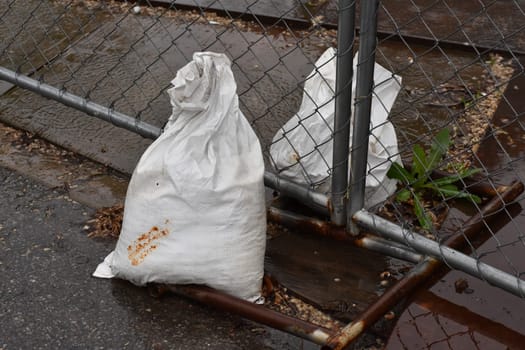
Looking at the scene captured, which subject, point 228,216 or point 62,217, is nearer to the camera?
point 228,216

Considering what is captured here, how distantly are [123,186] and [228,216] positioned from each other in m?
0.85

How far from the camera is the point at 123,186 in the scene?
316 centimetres

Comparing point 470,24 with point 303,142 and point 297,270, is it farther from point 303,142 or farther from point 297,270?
point 297,270

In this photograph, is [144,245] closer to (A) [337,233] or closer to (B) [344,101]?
(A) [337,233]

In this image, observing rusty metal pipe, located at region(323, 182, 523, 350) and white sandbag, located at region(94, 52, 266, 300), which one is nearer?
rusty metal pipe, located at region(323, 182, 523, 350)

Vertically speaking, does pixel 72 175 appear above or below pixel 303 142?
below

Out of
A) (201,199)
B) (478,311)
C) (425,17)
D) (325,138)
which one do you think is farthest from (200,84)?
(425,17)

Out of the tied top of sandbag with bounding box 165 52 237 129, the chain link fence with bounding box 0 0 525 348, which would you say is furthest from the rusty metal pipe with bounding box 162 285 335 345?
the tied top of sandbag with bounding box 165 52 237 129

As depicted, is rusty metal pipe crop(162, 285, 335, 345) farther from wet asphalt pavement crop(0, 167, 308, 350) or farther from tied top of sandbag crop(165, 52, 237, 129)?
tied top of sandbag crop(165, 52, 237, 129)

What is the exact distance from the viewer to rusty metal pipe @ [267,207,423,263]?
2.56 meters

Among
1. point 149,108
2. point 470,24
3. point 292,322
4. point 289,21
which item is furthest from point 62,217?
point 470,24

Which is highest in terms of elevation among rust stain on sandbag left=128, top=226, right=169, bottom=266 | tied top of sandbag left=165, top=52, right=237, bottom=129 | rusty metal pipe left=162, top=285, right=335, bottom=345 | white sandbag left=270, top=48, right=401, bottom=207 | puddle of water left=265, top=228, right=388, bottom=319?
tied top of sandbag left=165, top=52, right=237, bottom=129

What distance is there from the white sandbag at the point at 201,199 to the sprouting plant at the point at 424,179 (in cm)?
58

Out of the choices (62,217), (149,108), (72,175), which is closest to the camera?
(62,217)
